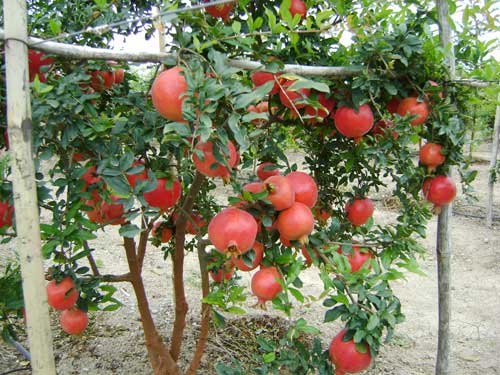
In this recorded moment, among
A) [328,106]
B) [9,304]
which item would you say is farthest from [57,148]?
[328,106]

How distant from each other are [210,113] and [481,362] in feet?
7.50

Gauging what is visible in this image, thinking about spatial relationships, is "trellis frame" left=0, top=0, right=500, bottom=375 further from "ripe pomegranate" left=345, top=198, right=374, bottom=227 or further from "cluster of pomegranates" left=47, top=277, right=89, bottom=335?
"ripe pomegranate" left=345, top=198, right=374, bottom=227

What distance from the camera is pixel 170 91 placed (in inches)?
35.6

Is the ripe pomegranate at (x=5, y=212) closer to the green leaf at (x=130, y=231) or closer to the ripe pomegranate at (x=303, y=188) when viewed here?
the green leaf at (x=130, y=231)

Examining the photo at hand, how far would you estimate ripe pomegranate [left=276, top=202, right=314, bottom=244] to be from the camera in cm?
108

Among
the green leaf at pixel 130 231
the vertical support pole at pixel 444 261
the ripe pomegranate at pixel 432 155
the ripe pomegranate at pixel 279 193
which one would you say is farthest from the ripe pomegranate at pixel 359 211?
the green leaf at pixel 130 231

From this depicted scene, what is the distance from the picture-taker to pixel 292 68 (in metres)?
1.10

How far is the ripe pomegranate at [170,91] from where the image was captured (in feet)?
2.95

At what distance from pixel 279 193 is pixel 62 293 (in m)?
0.64

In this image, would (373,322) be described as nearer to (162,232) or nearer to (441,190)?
(441,190)

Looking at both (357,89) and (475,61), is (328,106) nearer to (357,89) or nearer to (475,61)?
(357,89)

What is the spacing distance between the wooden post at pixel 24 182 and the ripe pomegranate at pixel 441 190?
1145 millimetres

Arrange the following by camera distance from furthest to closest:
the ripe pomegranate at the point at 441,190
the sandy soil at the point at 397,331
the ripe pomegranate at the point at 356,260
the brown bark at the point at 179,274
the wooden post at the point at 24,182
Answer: the sandy soil at the point at 397,331 → the brown bark at the point at 179,274 → the ripe pomegranate at the point at 441,190 → the ripe pomegranate at the point at 356,260 → the wooden post at the point at 24,182

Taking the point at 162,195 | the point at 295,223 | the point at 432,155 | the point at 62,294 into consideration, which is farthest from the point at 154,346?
the point at 432,155
